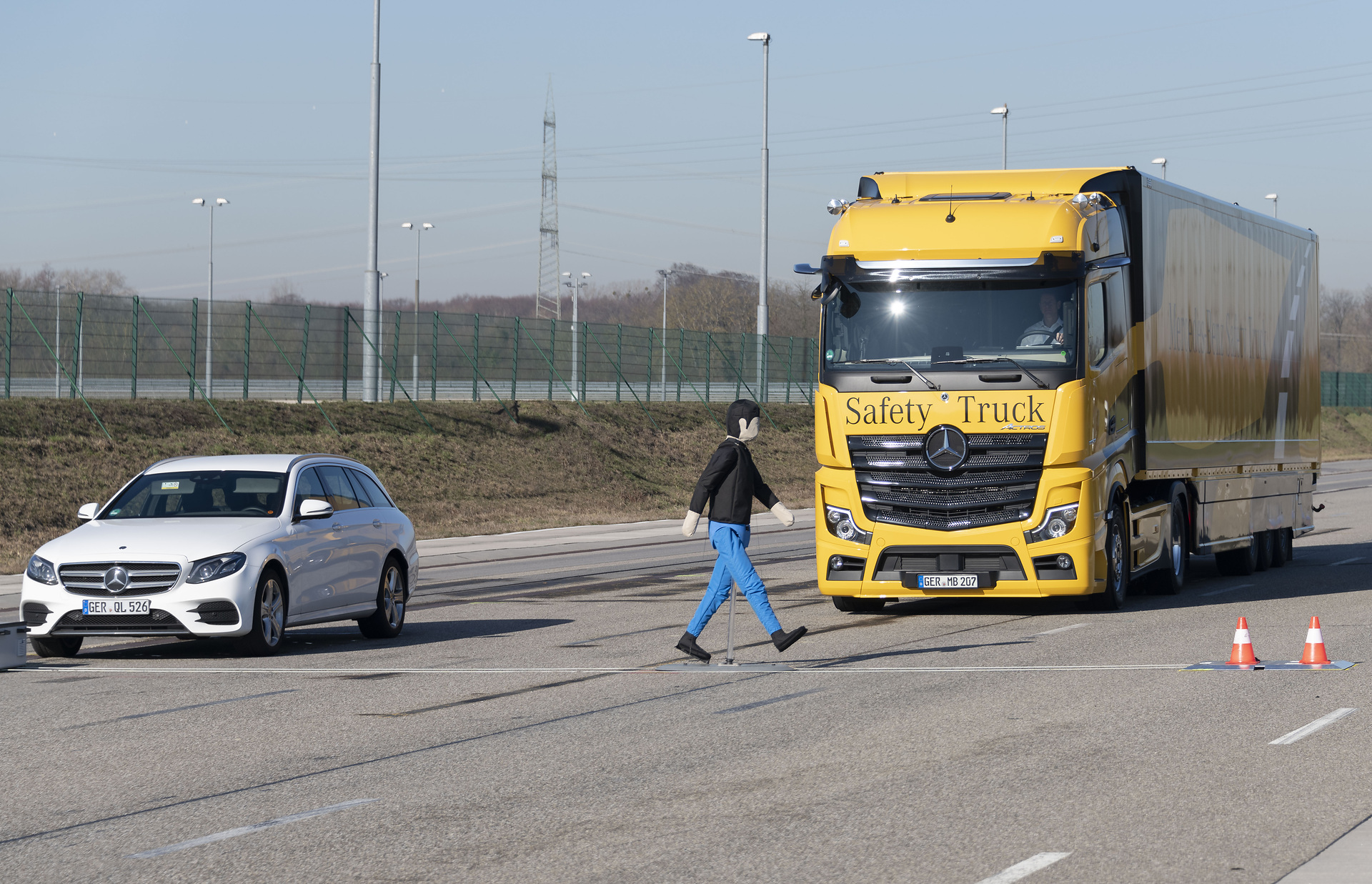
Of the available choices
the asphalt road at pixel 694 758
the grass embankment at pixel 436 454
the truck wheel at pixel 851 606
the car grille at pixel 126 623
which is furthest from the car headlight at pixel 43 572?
the grass embankment at pixel 436 454

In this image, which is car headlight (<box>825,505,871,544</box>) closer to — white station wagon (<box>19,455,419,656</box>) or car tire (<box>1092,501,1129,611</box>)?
car tire (<box>1092,501,1129,611</box>)

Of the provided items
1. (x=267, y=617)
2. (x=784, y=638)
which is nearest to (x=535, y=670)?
(x=784, y=638)

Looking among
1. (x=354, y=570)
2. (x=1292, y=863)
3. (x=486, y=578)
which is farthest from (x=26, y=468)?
(x=1292, y=863)

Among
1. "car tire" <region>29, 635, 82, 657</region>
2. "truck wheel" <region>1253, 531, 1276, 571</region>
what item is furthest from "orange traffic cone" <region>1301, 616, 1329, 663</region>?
"truck wheel" <region>1253, 531, 1276, 571</region>

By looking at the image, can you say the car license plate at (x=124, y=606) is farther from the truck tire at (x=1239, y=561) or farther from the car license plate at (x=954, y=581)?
the truck tire at (x=1239, y=561)

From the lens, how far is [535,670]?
12.5m

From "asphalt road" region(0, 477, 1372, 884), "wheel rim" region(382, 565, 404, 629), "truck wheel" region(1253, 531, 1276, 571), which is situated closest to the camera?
"asphalt road" region(0, 477, 1372, 884)

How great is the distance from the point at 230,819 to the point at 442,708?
3351 mm

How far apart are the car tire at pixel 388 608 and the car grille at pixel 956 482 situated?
4.25 m

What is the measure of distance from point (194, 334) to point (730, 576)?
26.1 m

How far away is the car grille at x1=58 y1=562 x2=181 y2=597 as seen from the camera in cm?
1280

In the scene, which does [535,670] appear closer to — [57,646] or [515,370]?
[57,646]

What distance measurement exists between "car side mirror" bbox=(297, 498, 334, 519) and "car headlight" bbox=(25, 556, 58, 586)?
1903 millimetres

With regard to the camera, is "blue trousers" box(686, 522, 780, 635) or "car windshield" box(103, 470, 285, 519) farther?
"car windshield" box(103, 470, 285, 519)
